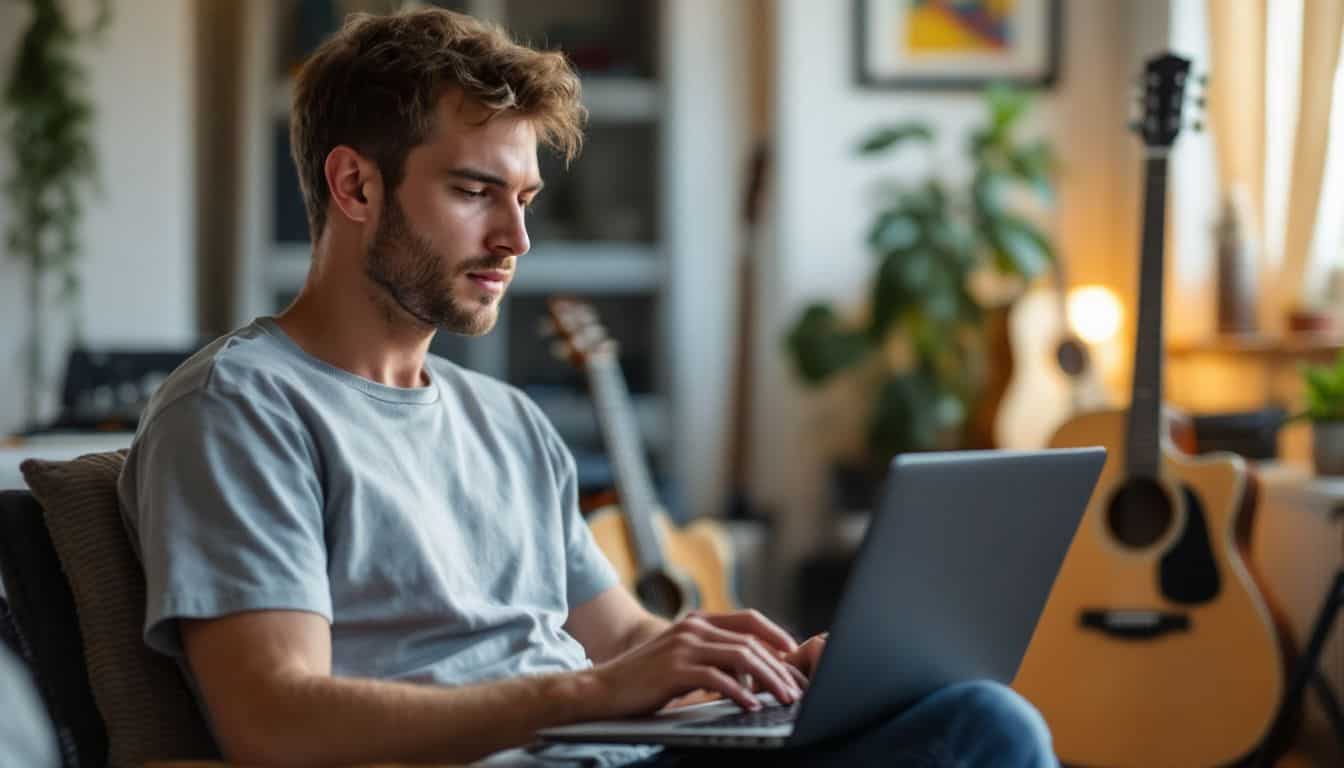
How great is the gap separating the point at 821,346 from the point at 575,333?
108 cm

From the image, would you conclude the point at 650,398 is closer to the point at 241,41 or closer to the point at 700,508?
the point at 700,508

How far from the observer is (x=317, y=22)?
4.92m

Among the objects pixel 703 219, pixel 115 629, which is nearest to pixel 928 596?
pixel 115 629

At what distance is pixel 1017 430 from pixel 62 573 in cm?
301

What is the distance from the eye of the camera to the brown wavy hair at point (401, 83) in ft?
4.39

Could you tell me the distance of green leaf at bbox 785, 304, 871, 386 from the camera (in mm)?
4145

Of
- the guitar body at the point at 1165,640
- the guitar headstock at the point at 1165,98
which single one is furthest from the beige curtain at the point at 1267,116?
the guitar body at the point at 1165,640

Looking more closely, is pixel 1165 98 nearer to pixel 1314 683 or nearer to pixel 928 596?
pixel 1314 683

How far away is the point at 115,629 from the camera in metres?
1.20

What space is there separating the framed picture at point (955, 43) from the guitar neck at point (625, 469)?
66.9 inches

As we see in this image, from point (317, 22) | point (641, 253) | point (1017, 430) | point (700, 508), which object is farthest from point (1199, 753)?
point (317, 22)

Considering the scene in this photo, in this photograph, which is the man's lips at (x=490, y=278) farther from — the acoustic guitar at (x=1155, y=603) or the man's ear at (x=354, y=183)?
the acoustic guitar at (x=1155, y=603)

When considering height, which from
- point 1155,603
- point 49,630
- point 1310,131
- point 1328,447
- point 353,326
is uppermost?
point 1310,131

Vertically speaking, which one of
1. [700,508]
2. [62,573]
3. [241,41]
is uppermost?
[241,41]
